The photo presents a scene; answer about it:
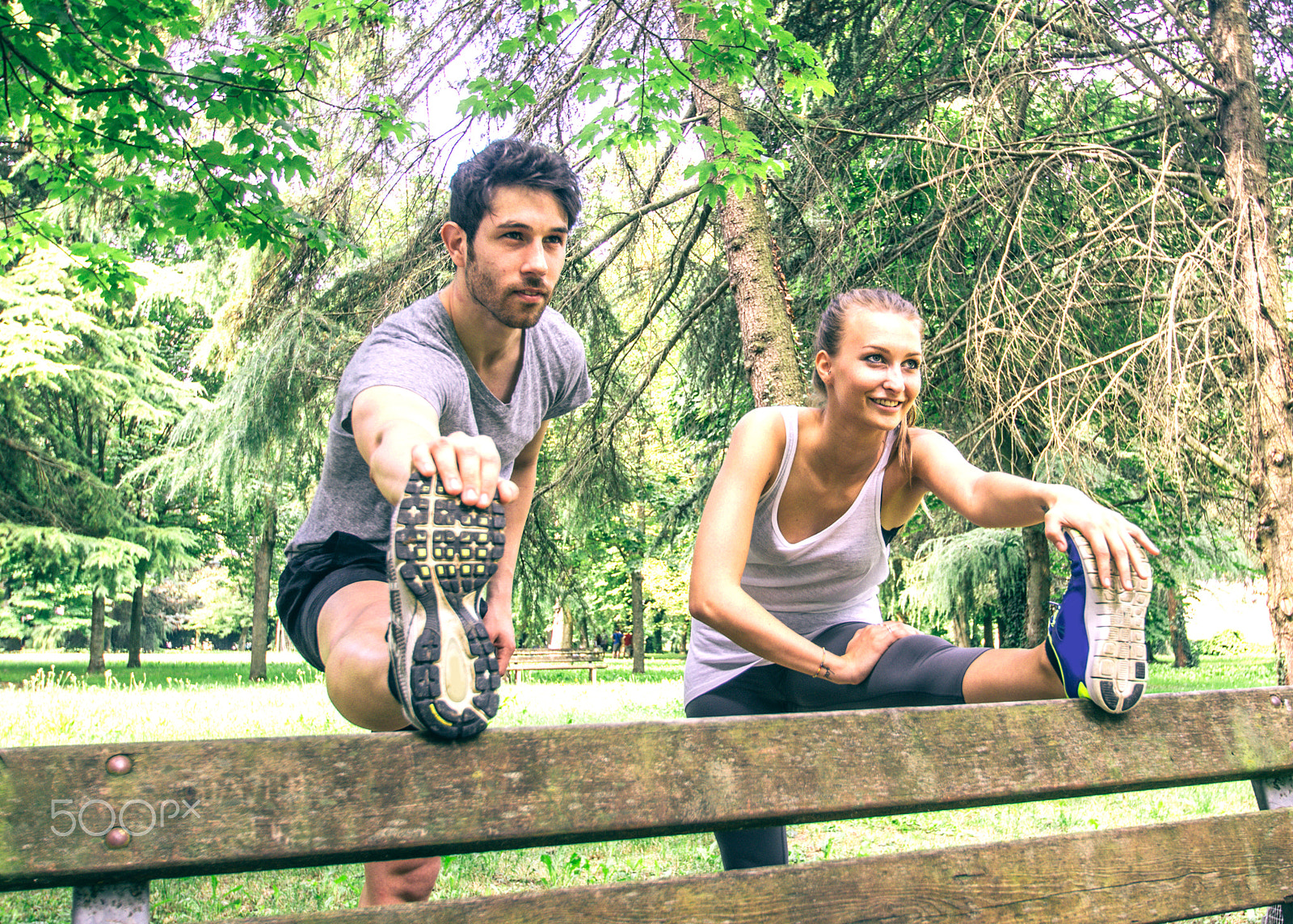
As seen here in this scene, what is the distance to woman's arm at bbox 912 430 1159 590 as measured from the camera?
1730mm

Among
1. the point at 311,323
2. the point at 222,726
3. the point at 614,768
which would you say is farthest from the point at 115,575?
the point at 614,768

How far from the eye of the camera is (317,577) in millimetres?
2072

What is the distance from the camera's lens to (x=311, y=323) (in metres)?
6.42

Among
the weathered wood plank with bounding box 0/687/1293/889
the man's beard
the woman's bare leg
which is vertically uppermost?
the man's beard

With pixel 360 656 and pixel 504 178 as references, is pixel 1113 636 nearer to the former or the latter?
pixel 360 656

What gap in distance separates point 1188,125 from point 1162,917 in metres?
5.31

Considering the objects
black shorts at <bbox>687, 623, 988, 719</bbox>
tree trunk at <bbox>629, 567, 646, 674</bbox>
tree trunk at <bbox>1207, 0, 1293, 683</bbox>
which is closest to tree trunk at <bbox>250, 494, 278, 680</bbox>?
tree trunk at <bbox>629, 567, 646, 674</bbox>

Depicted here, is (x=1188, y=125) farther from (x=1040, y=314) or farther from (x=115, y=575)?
(x=115, y=575)

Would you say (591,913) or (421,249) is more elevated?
(421,249)

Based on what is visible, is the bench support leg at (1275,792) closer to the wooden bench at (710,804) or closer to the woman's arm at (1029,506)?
the wooden bench at (710,804)

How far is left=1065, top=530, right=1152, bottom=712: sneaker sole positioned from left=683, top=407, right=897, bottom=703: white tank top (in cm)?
71

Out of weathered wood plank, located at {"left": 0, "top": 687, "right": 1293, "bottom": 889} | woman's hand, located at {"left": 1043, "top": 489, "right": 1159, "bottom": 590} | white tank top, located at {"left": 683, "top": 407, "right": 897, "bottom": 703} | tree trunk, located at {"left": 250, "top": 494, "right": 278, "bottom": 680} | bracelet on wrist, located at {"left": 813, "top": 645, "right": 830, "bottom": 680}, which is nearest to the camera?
weathered wood plank, located at {"left": 0, "top": 687, "right": 1293, "bottom": 889}

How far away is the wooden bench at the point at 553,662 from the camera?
19203mm

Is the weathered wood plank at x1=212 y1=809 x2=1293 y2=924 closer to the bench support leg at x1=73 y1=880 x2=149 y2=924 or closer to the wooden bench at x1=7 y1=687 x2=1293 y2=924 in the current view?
the wooden bench at x1=7 y1=687 x2=1293 y2=924
